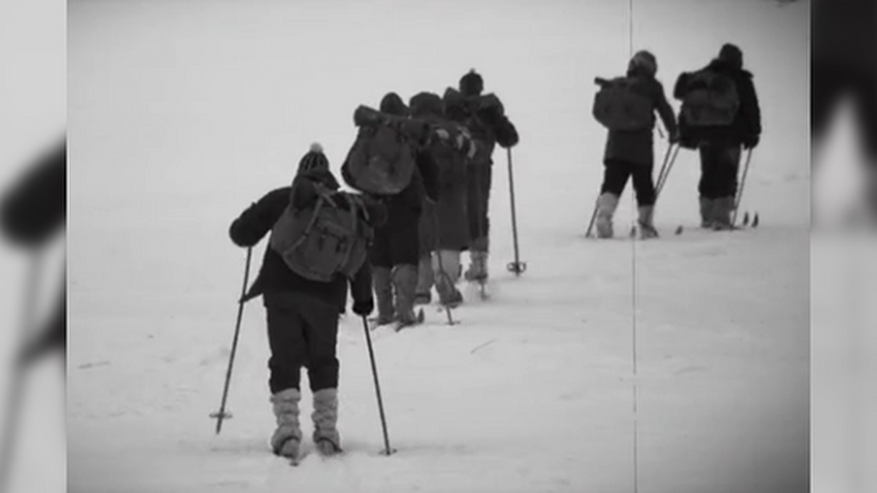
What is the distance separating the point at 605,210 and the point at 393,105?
0.84m

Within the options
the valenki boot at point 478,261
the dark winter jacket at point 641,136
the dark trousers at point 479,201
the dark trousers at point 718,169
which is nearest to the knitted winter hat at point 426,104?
the dark trousers at point 479,201

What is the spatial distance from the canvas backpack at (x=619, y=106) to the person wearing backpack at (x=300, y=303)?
2.88ft

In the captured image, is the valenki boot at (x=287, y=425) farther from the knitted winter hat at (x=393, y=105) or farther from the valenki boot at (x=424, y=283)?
the knitted winter hat at (x=393, y=105)

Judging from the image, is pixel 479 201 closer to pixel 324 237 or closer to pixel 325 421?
pixel 324 237

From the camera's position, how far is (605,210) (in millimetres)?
5477

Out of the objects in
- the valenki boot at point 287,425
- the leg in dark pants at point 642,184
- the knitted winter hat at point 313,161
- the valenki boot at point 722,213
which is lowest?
the valenki boot at point 287,425

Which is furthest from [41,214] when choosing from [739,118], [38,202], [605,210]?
[739,118]

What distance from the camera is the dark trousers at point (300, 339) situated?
5293mm

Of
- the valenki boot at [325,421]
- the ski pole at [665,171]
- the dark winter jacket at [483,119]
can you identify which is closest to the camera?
the valenki boot at [325,421]

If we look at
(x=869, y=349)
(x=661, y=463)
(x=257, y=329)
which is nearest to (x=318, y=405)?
(x=257, y=329)

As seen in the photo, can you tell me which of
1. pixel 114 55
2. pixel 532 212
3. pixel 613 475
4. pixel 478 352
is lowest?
pixel 613 475

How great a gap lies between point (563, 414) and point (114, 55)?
79.9 inches

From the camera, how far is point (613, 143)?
548cm

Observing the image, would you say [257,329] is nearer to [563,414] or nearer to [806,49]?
[563,414]
